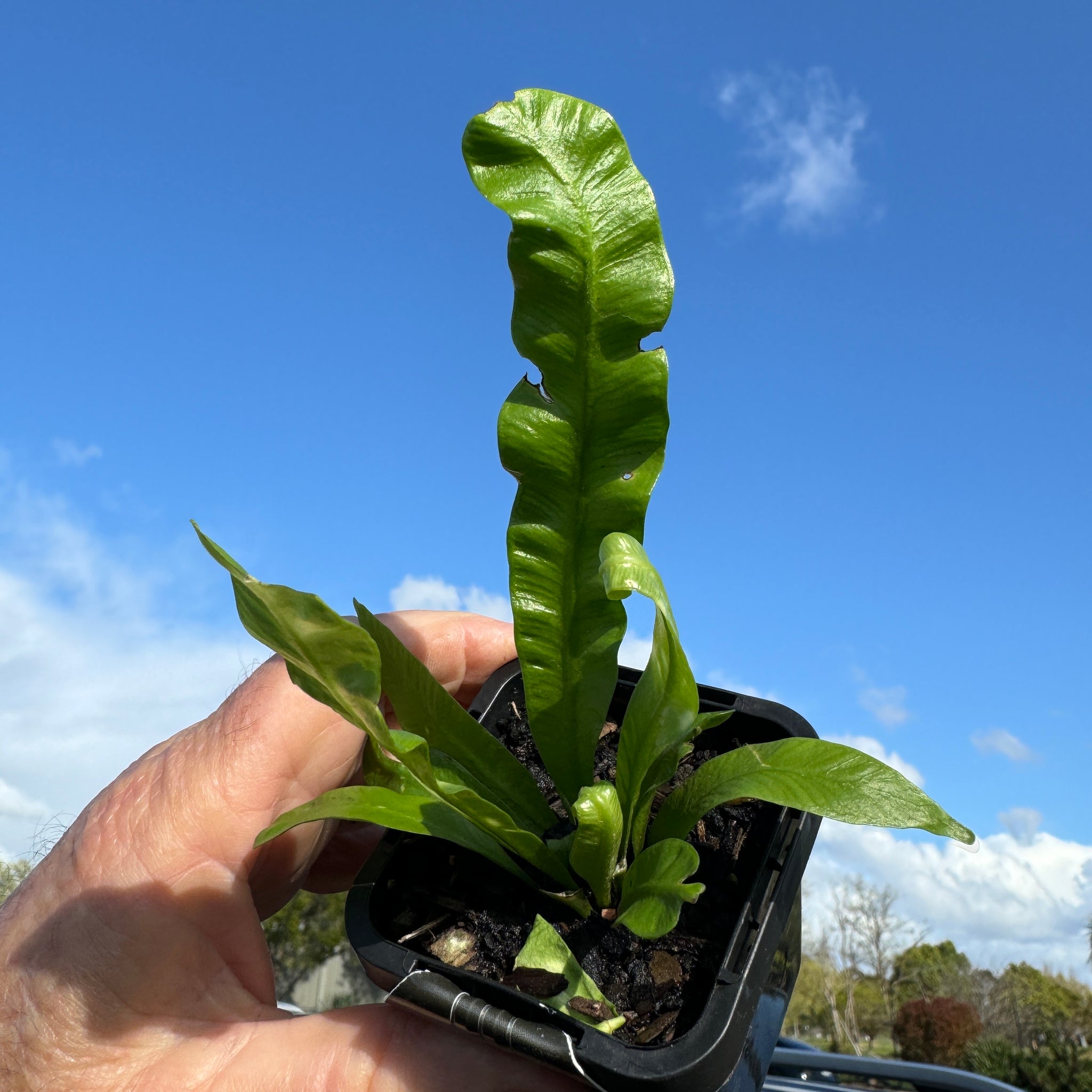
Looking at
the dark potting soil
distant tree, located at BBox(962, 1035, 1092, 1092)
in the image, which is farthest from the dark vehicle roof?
distant tree, located at BBox(962, 1035, 1092, 1092)

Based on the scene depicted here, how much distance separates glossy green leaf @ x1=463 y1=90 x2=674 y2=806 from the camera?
43.3 inches

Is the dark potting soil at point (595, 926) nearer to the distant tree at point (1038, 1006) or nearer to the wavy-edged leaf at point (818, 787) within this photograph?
the wavy-edged leaf at point (818, 787)

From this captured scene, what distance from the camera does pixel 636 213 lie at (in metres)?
1.10

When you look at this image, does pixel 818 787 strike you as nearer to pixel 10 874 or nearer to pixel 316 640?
pixel 316 640

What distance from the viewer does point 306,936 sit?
40.0ft

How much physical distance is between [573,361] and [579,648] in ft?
1.27

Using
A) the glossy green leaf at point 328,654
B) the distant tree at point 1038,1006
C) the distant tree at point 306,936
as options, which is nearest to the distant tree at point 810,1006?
the distant tree at point 1038,1006

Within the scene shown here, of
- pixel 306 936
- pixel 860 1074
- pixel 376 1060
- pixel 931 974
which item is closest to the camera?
pixel 376 1060

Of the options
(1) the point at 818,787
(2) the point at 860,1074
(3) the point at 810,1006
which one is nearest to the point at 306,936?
(2) the point at 860,1074

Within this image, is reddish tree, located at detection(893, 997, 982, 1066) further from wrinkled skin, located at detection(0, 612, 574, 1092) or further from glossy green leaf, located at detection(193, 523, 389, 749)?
glossy green leaf, located at detection(193, 523, 389, 749)

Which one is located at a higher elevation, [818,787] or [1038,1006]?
[1038,1006]

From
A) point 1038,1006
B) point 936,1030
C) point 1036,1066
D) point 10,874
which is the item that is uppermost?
point 1038,1006

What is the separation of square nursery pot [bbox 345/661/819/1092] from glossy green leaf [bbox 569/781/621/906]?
9 centimetres

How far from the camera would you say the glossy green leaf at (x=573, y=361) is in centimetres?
110
